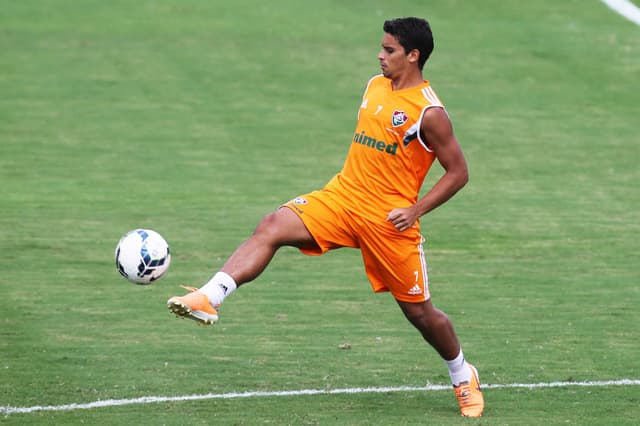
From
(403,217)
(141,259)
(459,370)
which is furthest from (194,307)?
(459,370)

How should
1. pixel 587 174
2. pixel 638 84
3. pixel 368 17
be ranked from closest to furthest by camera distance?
pixel 587 174
pixel 638 84
pixel 368 17

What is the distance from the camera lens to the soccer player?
8.52m

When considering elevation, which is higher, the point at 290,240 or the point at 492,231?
the point at 290,240

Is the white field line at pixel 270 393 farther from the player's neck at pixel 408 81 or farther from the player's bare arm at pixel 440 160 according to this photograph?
the player's neck at pixel 408 81

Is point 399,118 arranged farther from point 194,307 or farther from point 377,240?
point 194,307

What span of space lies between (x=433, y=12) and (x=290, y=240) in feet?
81.2

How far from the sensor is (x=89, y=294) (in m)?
12.8

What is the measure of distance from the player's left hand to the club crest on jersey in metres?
0.56

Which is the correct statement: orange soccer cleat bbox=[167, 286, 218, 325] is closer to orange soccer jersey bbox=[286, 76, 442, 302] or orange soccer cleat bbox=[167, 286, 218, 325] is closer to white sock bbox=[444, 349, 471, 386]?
orange soccer jersey bbox=[286, 76, 442, 302]

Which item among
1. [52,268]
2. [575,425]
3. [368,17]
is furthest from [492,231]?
[368,17]

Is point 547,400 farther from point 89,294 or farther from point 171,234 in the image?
point 171,234

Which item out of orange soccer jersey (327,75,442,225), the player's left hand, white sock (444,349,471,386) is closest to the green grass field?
white sock (444,349,471,386)

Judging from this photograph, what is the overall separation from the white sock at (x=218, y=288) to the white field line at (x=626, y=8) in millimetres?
25311

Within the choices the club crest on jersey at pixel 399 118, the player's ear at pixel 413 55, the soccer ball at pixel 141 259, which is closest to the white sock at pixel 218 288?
the soccer ball at pixel 141 259
